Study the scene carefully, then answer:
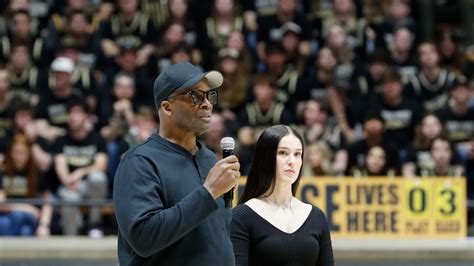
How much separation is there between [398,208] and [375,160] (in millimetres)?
927

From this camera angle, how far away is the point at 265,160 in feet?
15.9

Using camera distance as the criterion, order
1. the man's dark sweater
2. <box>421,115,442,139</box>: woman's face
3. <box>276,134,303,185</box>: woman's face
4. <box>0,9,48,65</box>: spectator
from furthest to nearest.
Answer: <box>0,9,48,65</box>: spectator, <box>421,115,442,139</box>: woman's face, <box>276,134,303,185</box>: woman's face, the man's dark sweater

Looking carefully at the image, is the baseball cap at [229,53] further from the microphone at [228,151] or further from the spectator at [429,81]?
the microphone at [228,151]

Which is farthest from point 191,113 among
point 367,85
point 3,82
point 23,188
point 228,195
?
point 367,85

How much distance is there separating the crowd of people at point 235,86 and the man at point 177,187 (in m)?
6.22

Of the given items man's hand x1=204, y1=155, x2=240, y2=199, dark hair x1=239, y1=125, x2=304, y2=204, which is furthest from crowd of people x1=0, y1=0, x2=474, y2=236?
man's hand x1=204, y1=155, x2=240, y2=199

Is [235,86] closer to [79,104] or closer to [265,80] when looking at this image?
[265,80]

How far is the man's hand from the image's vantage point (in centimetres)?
373

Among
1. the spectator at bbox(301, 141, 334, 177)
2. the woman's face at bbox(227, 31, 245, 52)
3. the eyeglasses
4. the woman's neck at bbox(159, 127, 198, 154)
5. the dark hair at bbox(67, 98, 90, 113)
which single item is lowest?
the spectator at bbox(301, 141, 334, 177)

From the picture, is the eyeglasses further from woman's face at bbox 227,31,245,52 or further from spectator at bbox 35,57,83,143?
woman's face at bbox 227,31,245,52

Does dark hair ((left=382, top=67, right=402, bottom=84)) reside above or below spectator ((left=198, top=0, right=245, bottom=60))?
below

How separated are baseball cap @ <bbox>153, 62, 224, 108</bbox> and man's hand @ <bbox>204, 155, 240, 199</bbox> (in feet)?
1.22

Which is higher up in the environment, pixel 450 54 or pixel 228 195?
pixel 228 195

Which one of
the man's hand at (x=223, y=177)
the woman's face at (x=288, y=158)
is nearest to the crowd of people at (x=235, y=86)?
the woman's face at (x=288, y=158)
